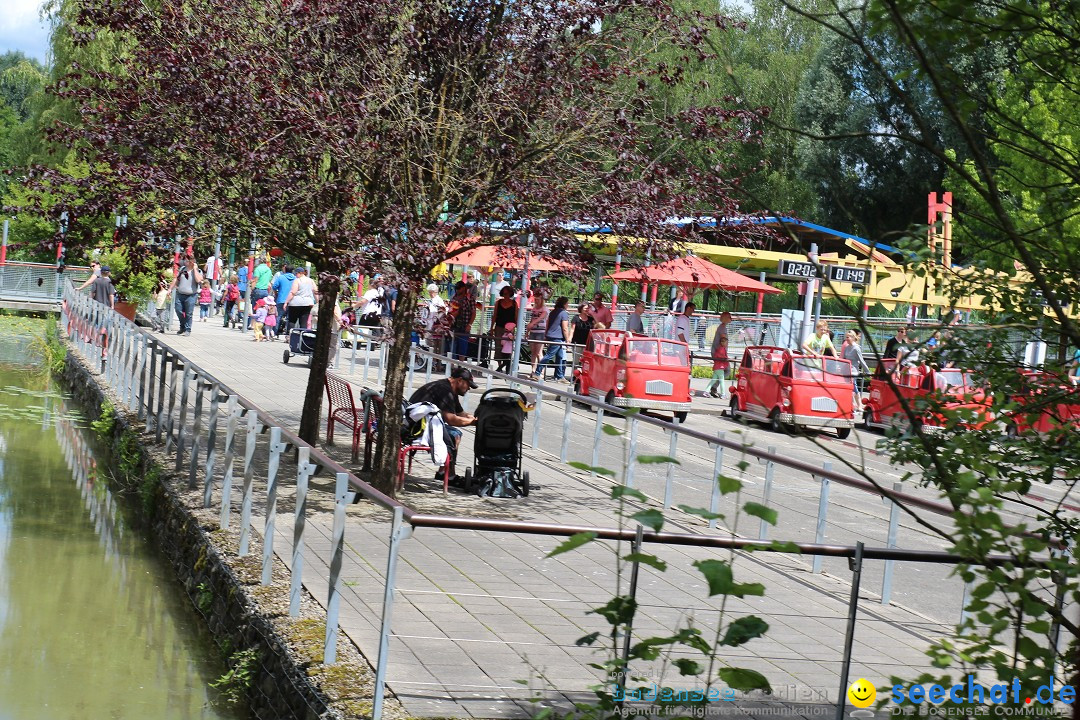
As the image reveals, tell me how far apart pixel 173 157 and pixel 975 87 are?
8.72 m

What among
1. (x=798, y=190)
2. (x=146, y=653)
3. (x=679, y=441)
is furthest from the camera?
(x=798, y=190)

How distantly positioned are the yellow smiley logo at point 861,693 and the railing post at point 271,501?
394cm

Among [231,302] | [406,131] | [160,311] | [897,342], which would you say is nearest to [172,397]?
[406,131]

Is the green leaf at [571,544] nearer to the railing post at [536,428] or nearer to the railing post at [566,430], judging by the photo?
the railing post at [566,430]

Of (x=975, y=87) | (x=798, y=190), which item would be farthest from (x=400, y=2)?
(x=798, y=190)

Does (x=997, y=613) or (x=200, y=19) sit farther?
(x=200, y=19)

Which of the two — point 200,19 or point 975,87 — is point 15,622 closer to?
point 200,19

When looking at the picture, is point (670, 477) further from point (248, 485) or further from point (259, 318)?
point (259, 318)

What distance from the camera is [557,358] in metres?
27.2

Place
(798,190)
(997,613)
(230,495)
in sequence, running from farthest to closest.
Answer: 1. (798,190)
2. (230,495)
3. (997,613)

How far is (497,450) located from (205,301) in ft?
92.1

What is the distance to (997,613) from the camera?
10.7ft

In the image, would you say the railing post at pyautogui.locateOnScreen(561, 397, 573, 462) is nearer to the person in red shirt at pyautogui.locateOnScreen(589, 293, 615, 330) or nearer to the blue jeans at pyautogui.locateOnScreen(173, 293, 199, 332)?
the person in red shirt at pyautogui.locateOnScreen(589, 293, 615, 330)

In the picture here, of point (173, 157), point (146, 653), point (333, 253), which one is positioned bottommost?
point (146, 653)
